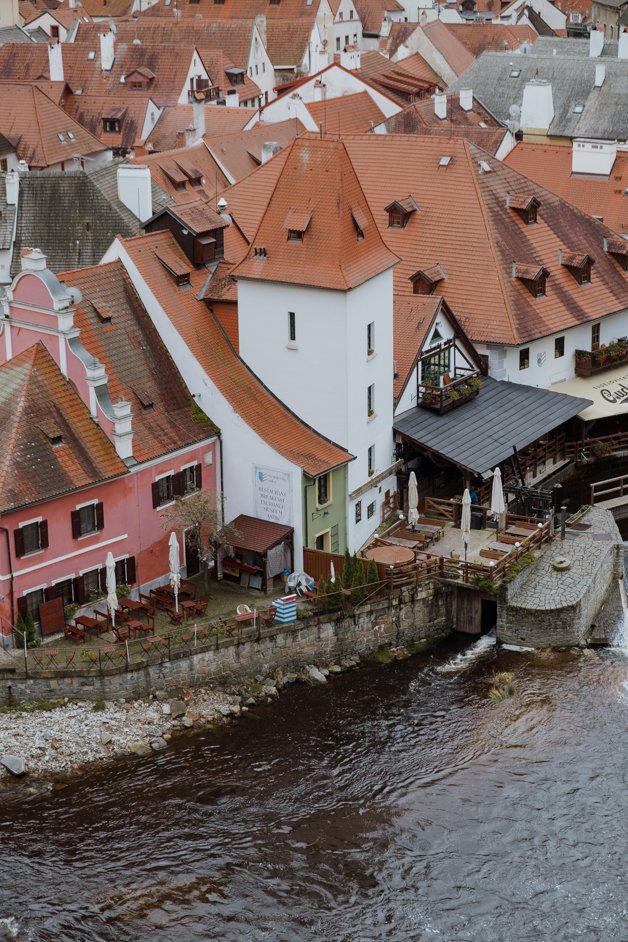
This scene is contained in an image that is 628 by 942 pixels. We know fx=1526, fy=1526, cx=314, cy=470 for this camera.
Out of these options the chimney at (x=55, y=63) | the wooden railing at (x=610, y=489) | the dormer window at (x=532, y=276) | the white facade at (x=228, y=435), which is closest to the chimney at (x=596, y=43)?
the chimney at (x=55, y=63)

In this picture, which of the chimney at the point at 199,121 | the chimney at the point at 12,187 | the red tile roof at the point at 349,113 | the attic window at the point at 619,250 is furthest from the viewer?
the chimney at the point at 199,121

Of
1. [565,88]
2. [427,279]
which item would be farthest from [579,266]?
[565,88]

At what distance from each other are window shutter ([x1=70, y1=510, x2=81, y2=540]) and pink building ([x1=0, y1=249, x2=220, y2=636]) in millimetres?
50

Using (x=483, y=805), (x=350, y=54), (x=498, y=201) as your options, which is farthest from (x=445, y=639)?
(x=350, y=54)

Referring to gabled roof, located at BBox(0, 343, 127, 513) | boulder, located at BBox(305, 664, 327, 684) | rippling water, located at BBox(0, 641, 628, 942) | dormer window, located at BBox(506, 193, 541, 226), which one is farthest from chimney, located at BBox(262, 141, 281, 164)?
rippling water, located at BBox(0, 641, 628, 942)

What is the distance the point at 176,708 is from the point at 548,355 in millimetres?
28482

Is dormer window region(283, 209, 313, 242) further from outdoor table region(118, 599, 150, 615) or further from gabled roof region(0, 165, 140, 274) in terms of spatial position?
gabled roof region(0, 165, 140, 274)

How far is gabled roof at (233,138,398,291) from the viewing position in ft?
190

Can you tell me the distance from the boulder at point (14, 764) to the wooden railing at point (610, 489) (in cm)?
3030

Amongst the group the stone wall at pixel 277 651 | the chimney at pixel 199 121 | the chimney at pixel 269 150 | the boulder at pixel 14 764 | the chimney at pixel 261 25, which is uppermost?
the chimney at pixel 261 25

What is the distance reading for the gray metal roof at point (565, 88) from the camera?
109 m

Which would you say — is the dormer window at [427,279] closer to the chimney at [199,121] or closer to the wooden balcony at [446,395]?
the wooden balcony at [446,395]

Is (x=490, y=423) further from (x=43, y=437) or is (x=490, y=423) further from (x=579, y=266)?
(x=43, y=437)

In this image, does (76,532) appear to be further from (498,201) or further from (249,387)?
(498,201)
